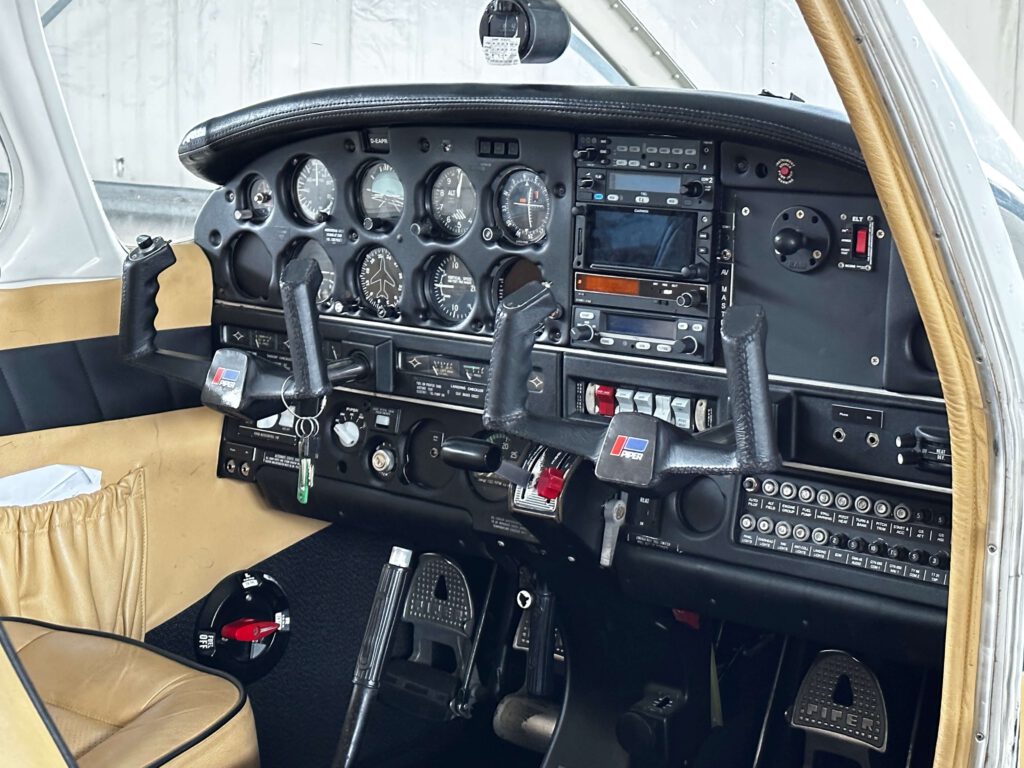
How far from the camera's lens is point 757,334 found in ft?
5.17

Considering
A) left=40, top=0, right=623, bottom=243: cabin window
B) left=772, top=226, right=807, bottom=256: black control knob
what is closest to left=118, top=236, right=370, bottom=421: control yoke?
left=40, top=0, right=623, bottom=243: cabin window

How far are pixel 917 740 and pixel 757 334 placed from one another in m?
1.06

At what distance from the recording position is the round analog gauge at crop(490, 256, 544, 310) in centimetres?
220

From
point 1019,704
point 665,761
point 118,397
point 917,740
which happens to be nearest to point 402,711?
point 665,761

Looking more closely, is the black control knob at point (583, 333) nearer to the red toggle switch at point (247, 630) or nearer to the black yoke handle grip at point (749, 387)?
the black yoke handle grip at point (749, 387)

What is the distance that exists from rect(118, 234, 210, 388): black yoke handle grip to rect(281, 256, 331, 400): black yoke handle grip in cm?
29

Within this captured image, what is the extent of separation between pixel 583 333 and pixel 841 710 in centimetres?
88

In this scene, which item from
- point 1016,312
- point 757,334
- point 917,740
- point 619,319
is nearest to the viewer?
point 1016,312

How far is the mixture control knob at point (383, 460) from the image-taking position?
2.47m

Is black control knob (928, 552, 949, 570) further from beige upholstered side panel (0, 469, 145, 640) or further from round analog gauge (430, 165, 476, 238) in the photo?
beige upholstered side panel (0, 469, 145, 640)

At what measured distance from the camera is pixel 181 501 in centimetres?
255

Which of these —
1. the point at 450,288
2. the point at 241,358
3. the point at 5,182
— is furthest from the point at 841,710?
the point at 5,182

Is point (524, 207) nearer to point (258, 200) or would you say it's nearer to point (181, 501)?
point (258, 200)

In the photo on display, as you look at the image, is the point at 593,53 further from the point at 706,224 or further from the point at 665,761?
the point at 665,761
